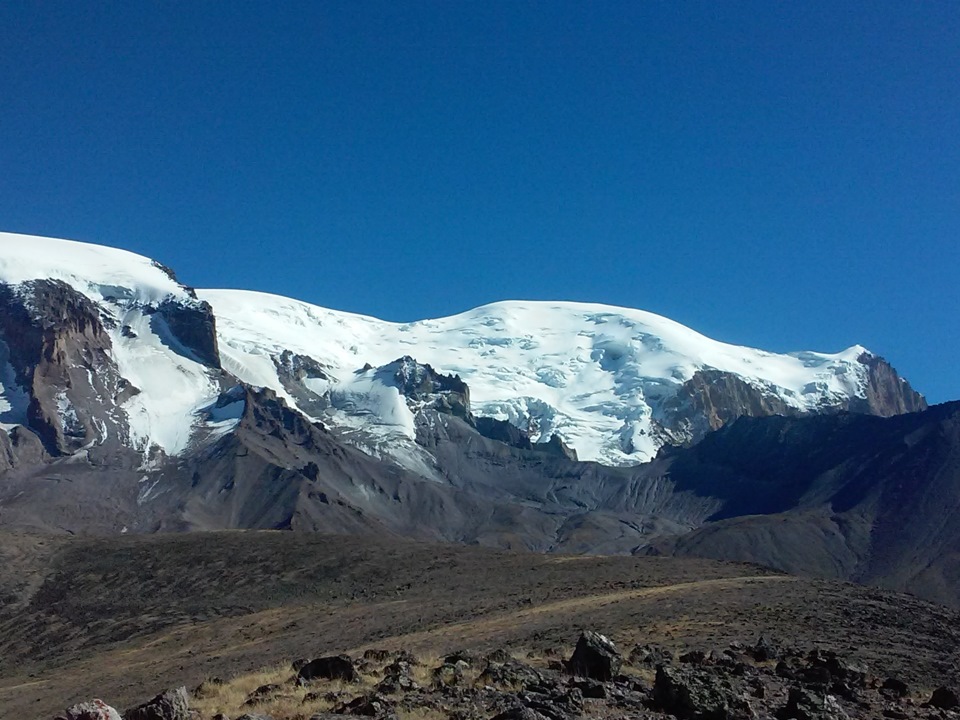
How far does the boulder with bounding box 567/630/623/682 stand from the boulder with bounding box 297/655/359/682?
5.57 m

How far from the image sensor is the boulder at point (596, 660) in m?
27.9

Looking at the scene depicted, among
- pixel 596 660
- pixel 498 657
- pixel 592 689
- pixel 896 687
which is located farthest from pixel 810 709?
pixel 498 657

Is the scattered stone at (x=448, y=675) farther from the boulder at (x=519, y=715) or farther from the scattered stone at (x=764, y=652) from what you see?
the scattered stone at (x=764, y=652)

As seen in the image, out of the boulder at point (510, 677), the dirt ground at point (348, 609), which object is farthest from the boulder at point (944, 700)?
the boulder at point (510, 677)

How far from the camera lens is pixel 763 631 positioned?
41.8 metres

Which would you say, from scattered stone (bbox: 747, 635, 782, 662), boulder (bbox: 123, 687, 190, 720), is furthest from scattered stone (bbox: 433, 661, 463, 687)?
scattered stone (bbox: 747, 635, 782, 662)

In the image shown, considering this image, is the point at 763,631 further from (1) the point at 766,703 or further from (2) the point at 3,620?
(2) the point at 3,620

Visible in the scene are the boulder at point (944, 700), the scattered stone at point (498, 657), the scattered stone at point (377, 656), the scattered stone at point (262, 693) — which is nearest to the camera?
the scattered stone at point (262, 693)

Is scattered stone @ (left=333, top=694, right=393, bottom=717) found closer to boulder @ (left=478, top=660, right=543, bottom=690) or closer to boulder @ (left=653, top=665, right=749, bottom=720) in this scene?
boulder @ (left=478, top=660, right=543, bottom=690)

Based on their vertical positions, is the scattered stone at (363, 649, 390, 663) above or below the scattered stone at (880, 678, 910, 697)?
below

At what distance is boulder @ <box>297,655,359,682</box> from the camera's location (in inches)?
1082

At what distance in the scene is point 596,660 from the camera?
92.2 ft

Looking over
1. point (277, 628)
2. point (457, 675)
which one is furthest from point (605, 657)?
point (277, 628)

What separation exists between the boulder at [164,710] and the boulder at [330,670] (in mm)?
6410
